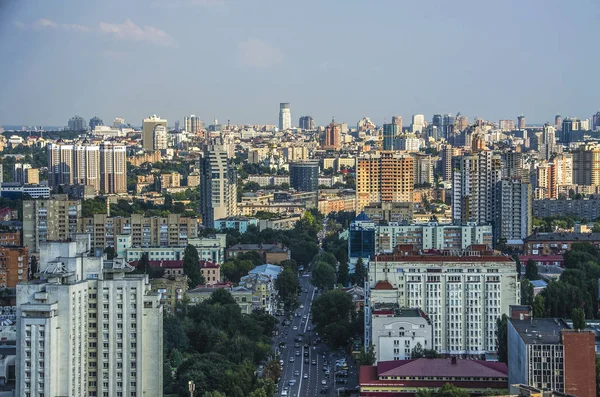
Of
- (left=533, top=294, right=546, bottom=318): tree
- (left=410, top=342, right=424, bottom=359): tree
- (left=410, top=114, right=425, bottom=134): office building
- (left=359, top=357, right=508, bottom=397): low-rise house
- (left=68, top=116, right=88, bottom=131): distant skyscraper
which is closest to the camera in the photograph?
(left=359, top=357, right=508, bottom=397): low-rise house

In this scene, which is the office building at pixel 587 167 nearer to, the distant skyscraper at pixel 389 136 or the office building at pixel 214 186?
the distant skyscraper at pixel 389 136

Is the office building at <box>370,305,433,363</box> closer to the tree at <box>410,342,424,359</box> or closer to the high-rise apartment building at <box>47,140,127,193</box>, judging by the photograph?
the tree at <box>410,342,424,359</box>

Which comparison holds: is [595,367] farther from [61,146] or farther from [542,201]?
[61,146]

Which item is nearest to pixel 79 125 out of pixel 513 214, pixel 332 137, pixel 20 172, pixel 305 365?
pixel 332 137

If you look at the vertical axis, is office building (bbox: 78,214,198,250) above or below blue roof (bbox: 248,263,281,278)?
above

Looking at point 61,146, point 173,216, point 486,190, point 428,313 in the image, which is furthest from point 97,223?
point 61,146

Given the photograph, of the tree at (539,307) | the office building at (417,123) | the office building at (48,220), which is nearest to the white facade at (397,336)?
the tree at (539,307)

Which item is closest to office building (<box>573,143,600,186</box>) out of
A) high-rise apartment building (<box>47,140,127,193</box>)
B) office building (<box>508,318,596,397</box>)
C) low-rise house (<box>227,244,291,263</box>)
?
high-rise apartment building (<box>47,140,127,193</box>)
